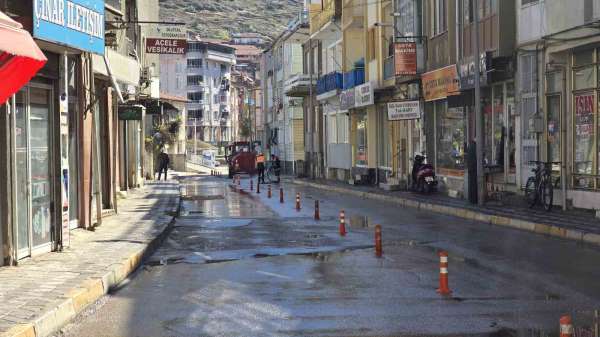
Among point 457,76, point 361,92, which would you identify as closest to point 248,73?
point 361,92

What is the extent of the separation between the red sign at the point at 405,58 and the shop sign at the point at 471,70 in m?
5.09

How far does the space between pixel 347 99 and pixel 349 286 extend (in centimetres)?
3240

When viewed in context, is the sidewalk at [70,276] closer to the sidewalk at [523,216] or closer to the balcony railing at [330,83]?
the sidewalk at [523,216]

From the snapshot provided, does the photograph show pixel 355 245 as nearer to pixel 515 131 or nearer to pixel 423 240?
pixel 423 240

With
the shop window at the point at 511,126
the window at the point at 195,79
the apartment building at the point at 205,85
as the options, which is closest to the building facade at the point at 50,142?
the shop window at the point at 511,126

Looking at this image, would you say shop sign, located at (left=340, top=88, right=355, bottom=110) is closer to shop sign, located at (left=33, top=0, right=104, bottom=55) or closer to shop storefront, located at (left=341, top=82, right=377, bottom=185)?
shop storefront, located at (left=341, top=82, right=377, bottom=185)

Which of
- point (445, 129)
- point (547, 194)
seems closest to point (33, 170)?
point (547, 194)

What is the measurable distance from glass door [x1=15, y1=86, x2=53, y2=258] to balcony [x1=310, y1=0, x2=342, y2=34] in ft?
109

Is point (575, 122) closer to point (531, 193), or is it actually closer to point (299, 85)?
point (531, 193)

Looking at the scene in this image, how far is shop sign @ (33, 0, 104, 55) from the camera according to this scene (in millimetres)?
11703

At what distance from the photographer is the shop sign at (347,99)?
4159cm

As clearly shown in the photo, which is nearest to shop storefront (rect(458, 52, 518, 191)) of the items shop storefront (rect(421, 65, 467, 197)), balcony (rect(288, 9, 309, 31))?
shop storefront (rect(421, 65, 467, 197))

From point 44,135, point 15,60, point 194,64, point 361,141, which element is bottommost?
point 44,135

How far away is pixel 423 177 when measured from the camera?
1164 inches
